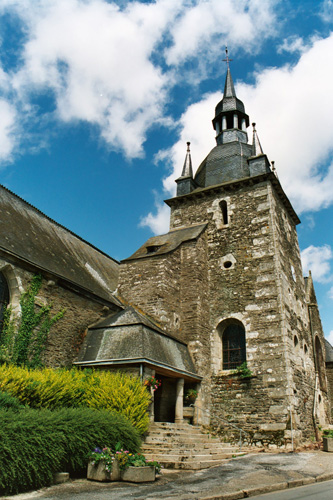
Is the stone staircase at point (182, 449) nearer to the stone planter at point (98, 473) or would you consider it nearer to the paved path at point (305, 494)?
the stone planter at point (98, 473)

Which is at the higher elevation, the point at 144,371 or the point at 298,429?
the point at 144,371

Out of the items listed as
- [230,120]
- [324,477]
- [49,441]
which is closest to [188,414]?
[324,477]

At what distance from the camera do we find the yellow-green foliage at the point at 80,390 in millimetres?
8273

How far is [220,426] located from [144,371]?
4865 mm

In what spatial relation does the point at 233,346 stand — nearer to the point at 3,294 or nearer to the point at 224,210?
the point at 224,210

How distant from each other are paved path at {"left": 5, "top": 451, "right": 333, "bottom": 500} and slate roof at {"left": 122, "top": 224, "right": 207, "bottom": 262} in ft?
28.6

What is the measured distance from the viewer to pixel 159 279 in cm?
1470

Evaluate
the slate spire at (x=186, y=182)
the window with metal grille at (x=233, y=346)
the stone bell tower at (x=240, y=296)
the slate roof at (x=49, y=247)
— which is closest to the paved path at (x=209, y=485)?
the stone bell tower at (x=240, y=296)

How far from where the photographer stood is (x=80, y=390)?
31.1ft

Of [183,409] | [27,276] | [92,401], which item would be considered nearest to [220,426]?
[183,409]

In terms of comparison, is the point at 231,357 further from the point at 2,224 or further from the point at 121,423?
the point at 2,224

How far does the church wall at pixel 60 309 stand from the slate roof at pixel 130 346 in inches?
15.7

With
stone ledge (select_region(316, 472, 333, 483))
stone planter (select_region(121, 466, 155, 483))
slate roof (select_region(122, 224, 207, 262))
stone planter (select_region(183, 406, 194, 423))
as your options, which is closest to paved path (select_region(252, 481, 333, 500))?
stone ledge (select_region(316, 472, 333, 483))

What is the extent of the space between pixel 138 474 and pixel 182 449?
2.66m
